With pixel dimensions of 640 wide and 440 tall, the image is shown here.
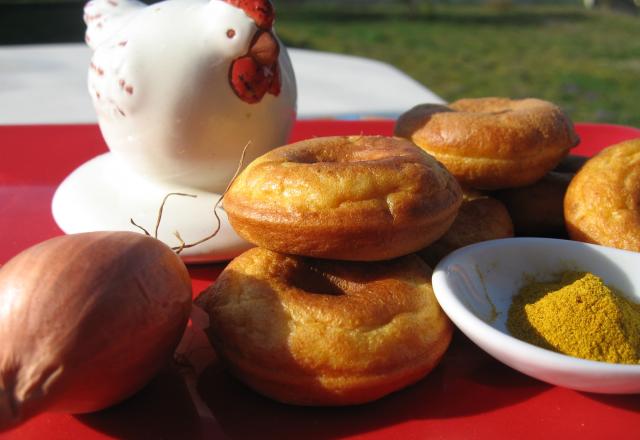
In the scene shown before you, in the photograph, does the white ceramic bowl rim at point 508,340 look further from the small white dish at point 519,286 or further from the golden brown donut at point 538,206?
the golden brown donut at point 538,206

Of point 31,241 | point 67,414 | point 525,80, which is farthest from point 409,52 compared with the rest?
point 67,414

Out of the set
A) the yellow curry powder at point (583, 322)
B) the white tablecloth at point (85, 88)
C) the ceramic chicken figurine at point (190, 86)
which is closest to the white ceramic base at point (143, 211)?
the ceramic chicken figurine at point (190, 86)

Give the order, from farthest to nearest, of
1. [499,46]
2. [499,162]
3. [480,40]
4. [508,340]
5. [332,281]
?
[480,40], [499,46], [499,162], [332,281], [508,340]

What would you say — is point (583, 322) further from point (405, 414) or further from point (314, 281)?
point (314, 281)

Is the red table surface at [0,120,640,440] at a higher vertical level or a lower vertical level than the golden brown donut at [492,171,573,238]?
lower

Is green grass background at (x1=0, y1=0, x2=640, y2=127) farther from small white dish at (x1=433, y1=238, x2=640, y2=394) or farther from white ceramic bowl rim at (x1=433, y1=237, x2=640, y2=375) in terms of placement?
white ceramic bowl rim at (x1=433, y1=237, x2=640, y2=375)

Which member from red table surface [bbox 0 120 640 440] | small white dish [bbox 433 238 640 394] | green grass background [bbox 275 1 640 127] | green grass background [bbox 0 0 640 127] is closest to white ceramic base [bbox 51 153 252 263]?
red table surface [bbox 0 120 640 440]

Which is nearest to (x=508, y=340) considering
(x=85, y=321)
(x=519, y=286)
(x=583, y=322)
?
(x=583, y=322)
